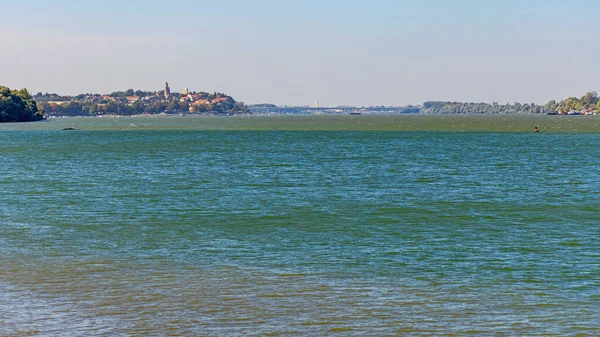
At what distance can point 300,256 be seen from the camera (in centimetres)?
2872

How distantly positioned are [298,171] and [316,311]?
4738cm

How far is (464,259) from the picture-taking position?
91.7 feet

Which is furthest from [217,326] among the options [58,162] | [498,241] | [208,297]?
[58,162]

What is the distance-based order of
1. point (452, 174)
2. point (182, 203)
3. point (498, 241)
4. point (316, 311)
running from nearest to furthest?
point (316, 311) → point (498, 241) → point (182, 203) → point (452, 174)

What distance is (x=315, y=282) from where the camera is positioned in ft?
80.2

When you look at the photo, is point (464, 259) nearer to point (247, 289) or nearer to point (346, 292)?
point (346, 292)

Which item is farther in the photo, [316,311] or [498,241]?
[498,241]

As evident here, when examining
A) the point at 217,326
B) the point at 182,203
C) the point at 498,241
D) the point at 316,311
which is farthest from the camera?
the point at 182,203

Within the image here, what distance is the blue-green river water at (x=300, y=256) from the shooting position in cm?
2036

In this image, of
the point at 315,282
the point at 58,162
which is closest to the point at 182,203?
the point at 315,282

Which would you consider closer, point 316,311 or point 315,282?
point 316,311

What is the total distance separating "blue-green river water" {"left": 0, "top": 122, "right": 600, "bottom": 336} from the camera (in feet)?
66.8

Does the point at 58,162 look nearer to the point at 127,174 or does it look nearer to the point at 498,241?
the point at 127,174

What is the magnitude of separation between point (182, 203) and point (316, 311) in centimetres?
2506
